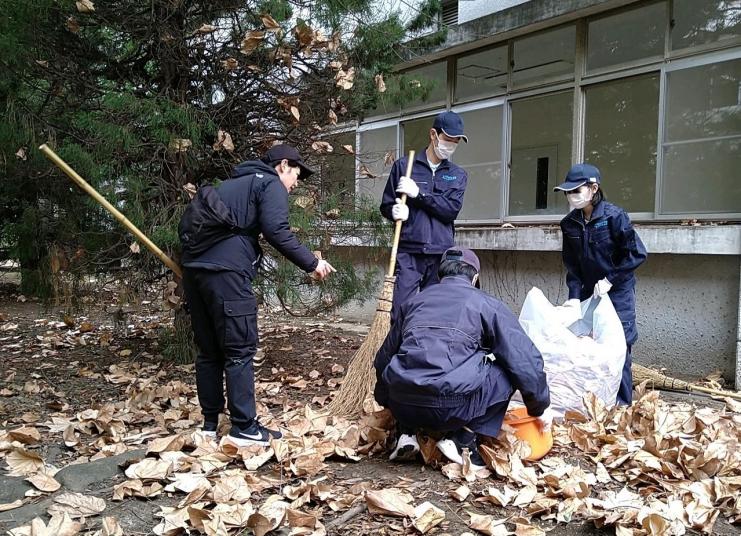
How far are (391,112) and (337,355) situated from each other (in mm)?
4070

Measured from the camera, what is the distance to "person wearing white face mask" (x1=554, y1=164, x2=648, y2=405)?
3.75 metres

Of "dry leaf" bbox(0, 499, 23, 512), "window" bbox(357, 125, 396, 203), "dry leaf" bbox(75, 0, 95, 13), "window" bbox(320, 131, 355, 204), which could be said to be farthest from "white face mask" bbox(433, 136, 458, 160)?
"window" bbox(357, 125, 396, 203)

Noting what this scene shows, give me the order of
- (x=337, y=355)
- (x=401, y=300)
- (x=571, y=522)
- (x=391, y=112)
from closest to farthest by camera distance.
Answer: (x=571, y=522) < (x=401, y=300) < (x=337, y=355) < (x=391, y=112)

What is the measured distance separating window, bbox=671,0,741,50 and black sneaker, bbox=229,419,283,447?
507 centimetres

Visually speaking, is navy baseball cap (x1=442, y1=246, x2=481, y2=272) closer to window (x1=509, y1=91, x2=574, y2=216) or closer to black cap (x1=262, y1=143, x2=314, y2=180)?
black cap (x1=262, y1=143, x2=314, y2=180)

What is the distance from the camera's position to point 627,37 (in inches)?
226

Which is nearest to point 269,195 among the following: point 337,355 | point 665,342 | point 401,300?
point 401,300

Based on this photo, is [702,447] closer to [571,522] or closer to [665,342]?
[571,522]

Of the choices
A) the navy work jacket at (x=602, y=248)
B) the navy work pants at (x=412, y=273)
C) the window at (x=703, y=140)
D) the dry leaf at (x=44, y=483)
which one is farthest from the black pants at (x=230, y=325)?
the window at (x=703, y=140)

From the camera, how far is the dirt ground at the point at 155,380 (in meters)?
2.30

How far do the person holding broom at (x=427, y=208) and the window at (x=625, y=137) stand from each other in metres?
2.81

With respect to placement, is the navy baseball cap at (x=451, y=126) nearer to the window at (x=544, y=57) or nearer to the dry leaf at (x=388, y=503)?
the dry leaf at (x=388, y=503)

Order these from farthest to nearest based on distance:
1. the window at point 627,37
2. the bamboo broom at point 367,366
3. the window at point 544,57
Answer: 1. the window at point 544,57
2. the window at point 627,37
3. the bamboo broom at point 367,366

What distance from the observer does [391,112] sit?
8.32 m
